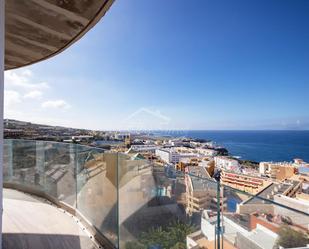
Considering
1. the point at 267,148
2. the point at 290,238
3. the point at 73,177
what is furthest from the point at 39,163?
the point at 267,148

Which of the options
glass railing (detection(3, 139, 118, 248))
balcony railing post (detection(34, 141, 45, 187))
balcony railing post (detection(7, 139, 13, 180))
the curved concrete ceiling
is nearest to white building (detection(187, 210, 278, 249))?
glass railing (detection(3, 139, 118, 248))

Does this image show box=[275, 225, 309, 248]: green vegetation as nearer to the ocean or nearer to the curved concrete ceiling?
the curved concrete ceiling

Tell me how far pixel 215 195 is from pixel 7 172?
4.54m

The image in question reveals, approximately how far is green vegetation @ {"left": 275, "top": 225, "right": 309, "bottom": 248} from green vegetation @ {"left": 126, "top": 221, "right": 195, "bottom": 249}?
2.31ft

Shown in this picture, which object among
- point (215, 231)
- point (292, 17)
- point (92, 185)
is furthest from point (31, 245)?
point (292, 17)

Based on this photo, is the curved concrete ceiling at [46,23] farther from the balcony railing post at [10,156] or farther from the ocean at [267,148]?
the ocean at [267,148]

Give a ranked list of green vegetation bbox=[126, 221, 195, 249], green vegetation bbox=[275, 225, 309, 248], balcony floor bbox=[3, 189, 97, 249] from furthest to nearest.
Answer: balcony floor bbox=[3, 189, 97, 249] → green vegetation bbox=[126, 221, 195, 249] → green vegetation bbox=[275, 225, 309, 248]

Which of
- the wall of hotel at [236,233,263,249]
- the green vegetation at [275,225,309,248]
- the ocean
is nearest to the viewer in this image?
the green vegetation at [275,225,309,248]

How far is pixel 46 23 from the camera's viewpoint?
74.8 inches

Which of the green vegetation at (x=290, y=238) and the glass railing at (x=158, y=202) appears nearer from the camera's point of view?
the green vegetation at (x=290, y=238)

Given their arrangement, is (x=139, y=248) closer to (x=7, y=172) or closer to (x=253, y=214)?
(x=253, y=214)

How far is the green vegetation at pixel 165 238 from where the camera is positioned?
1843 millimetres

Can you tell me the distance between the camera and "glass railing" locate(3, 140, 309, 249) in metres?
1.23

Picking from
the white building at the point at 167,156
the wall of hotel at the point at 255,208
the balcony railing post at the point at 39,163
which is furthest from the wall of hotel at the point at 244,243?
the white building at the point at 167,156
